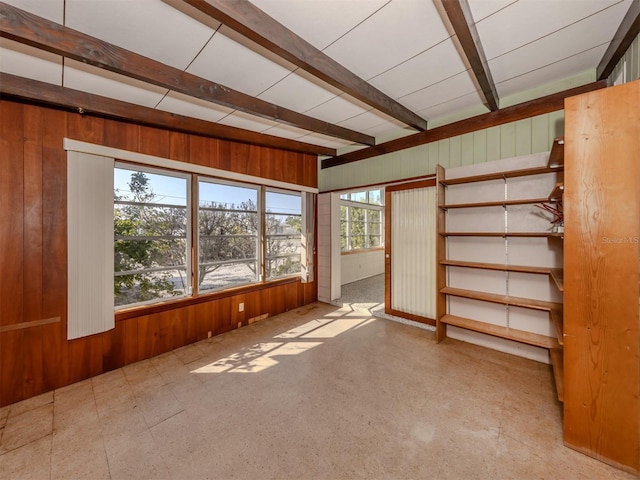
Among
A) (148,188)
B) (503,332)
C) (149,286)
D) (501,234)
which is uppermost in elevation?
(148,188)

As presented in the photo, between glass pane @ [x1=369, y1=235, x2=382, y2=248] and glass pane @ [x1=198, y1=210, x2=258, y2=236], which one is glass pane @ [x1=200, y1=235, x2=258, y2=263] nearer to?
glass pane @ [x1=198, y1=210, x2=258, y2=236]

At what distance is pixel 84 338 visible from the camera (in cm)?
249

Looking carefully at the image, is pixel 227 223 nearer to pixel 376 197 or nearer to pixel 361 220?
pixel 361 220

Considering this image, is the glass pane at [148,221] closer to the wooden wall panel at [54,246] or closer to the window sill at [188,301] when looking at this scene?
the wooden wall panel at [54,246]

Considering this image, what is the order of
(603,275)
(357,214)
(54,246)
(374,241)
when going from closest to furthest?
1. (603,275)
2. (54,246)
3. (357,214)
4. (374,241)

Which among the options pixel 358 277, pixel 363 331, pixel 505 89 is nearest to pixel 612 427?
pixel 363 331

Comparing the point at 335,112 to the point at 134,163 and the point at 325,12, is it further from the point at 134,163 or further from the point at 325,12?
the point at 134,163

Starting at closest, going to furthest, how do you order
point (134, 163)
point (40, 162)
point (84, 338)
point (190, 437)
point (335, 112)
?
point (190, 437)
point (40, 162)
point (84, 338)
point (134, 163)
point (335, 112)

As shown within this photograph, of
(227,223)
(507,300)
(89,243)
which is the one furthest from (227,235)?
(507,300)

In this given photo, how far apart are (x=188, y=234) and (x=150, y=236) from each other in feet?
1.38

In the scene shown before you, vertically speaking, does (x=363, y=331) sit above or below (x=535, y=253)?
below

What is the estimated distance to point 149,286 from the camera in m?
3.02

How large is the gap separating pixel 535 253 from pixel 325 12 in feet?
9.72

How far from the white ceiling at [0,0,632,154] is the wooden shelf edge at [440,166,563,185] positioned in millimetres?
879
